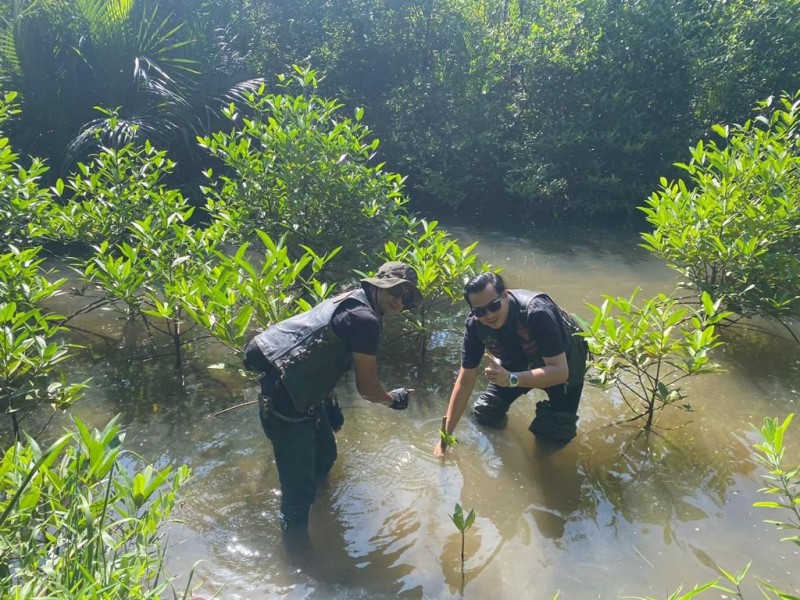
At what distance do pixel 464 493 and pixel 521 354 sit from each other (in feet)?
3.02

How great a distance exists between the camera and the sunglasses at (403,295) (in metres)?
2.96

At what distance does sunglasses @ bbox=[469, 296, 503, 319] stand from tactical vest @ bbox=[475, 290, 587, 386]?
20 centimetres

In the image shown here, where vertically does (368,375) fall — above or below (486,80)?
below

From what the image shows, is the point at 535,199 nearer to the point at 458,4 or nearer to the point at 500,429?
the point at 458,4

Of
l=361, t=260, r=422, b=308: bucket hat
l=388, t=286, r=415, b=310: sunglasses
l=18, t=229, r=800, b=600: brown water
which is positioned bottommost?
l=18, t=229, r=800, b=600: brown water

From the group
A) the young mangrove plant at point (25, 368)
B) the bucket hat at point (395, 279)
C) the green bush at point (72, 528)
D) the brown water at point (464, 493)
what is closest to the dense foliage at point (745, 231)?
the brown water at point (464, 493)

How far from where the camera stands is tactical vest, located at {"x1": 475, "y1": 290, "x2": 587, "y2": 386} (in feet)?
11.4

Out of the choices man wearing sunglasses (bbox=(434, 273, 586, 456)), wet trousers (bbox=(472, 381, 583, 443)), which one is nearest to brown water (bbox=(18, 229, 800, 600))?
wet trousers (bbox=(472, 381, 583, 443))

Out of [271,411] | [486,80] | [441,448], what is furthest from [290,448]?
[486,80]

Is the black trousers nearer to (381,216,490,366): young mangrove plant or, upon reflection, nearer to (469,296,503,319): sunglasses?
(469,296,503,319): sunglasses

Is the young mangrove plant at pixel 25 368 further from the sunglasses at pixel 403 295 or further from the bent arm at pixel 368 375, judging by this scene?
the sunglasses at pixel 403 295

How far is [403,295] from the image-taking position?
2.99 meters

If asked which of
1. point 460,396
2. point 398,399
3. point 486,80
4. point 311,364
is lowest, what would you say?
point 460,396

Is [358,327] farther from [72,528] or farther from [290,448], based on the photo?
[72,528]
